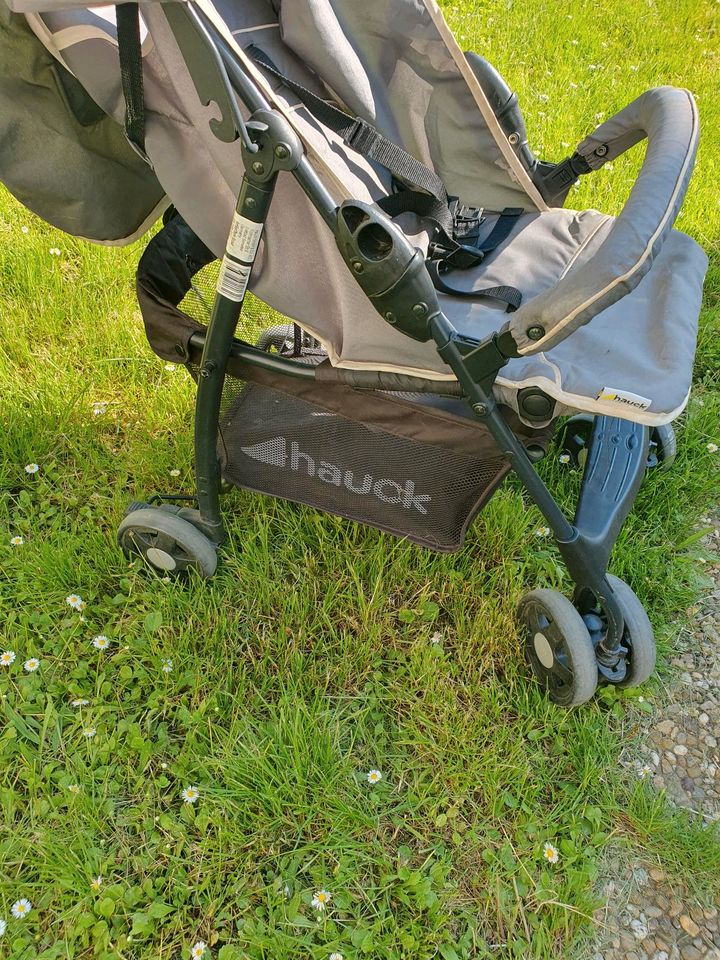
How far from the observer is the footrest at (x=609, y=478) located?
5.35 feet

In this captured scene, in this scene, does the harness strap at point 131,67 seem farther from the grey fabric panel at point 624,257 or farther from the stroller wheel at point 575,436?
the stroller wheel at point 575,436

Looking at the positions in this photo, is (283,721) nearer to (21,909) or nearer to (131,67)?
(21,909)

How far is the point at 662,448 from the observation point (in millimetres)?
2213

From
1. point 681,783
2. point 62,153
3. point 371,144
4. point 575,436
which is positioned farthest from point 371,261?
point 681,783

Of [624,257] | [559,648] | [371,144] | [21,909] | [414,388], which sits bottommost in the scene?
[21,909]

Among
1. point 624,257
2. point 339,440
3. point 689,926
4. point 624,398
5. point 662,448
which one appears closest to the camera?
point 624,257

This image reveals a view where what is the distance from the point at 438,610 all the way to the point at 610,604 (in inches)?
17.7

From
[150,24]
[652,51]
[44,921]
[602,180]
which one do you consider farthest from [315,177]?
[652,51]

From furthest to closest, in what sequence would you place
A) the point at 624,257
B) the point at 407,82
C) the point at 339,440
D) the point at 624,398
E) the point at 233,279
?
the point at 407,82 < the point at 339,440 < the point at 233,279 < the point at 624,398 < the point at 624,257

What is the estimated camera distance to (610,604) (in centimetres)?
161

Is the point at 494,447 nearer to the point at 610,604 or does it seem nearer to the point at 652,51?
the point at 610,604

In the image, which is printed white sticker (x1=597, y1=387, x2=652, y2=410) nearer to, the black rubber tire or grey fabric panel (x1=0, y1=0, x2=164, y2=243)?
the black rubber tire

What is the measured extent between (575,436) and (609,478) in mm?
526

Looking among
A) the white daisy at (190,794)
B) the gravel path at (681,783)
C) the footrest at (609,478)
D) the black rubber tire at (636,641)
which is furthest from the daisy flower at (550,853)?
the white daisy at (190,794)
